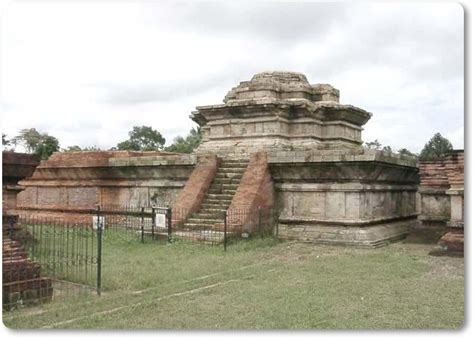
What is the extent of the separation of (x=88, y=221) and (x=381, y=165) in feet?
27.6

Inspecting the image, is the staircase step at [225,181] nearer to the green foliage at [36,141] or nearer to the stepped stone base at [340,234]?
the stepped stone base at [340,234]

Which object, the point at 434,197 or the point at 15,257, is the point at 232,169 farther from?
the point at 15,257

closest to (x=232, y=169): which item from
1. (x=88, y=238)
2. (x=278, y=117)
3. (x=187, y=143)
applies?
(x=278, y=117)

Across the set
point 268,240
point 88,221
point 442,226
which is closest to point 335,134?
point 442,226

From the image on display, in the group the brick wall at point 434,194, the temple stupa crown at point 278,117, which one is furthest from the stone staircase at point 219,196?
the brick wall at point 434,194

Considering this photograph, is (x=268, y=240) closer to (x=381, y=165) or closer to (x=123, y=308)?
(x=381, y=165)

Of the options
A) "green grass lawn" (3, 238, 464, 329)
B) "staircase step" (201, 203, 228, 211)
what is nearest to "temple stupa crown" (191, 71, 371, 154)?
"staircase step" (201, 203, 228, 211)

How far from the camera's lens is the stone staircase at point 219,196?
44.0 feet

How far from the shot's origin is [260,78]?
678 inches

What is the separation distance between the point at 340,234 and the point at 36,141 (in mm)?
29375

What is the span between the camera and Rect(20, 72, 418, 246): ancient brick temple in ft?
43.0

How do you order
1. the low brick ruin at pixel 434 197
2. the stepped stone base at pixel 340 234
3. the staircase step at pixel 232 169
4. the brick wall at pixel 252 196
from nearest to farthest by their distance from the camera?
the stepped stone base at pixel 340 234 → the brick wall at pixel 252 196 → the staircase step at pixel 232 169 → the low brick ruin at pixel 434 197

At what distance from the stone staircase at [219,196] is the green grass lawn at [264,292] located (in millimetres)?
1525

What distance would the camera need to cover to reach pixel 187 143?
45062mm
